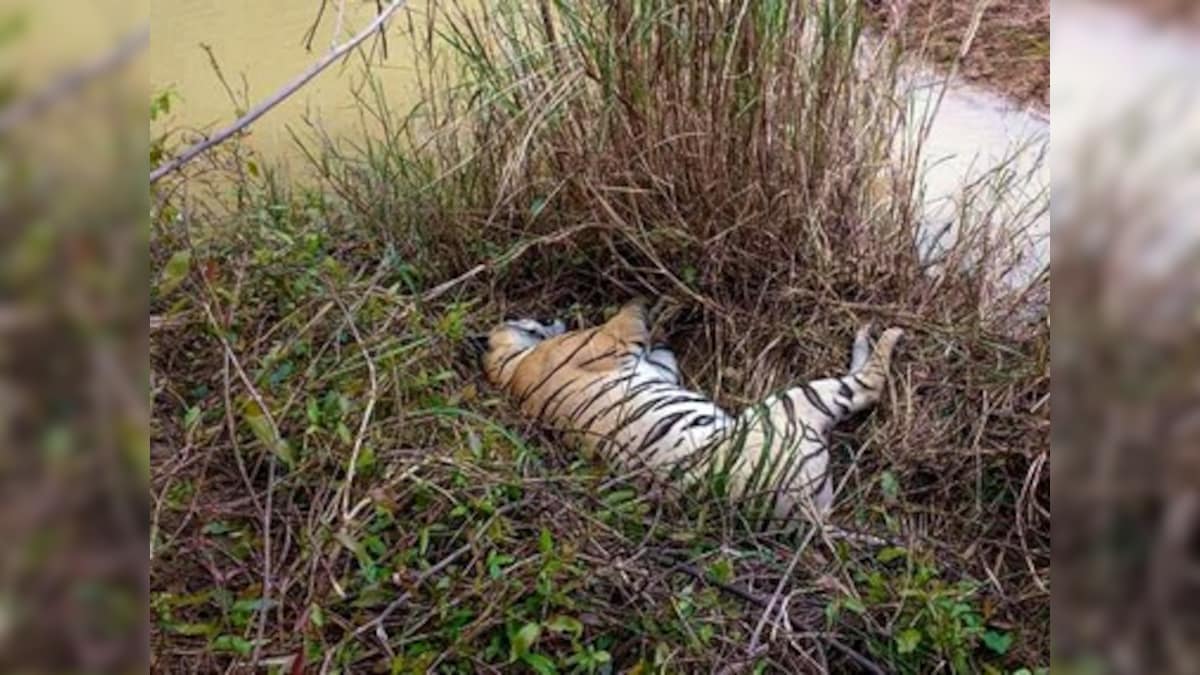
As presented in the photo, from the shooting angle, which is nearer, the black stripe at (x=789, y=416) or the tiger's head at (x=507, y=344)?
the black stripe at (x=789, y=416)

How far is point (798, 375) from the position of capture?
2051 millimetres

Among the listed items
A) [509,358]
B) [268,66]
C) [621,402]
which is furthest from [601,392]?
[268,66]

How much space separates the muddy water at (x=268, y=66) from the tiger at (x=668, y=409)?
2.25 feet

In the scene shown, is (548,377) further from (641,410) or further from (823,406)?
(823,406)

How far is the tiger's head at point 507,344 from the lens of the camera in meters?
2.09

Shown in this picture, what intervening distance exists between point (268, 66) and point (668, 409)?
4.70 ft

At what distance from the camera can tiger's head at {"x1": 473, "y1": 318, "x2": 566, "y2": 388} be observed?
6.86 ft

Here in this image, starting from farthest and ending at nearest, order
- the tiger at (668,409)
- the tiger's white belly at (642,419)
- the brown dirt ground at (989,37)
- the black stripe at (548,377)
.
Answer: the brown dirt ground at (989,37) → the black stripe at (548,377) → the tiger's white belly at (642,419) → the tiger at (668,409)

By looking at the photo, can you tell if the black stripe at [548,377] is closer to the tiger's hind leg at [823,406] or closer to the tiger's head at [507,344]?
the tiger's head at [507,344]

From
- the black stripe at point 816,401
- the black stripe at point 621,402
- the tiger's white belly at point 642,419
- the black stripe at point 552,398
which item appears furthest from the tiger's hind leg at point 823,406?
the black stripe at point 552,398

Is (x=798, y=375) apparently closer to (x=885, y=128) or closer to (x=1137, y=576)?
(x=885, y=128)

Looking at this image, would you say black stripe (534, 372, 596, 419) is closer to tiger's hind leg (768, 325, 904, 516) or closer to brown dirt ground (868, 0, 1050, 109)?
tiger's hind leg (768, 325, 904, 516)

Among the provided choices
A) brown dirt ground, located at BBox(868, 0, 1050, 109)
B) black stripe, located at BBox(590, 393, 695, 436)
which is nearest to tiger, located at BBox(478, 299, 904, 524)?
black stripe, located at BBox(590, 393, 695, 436)

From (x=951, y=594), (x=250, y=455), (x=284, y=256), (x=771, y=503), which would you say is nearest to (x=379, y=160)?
(x=284, y=256)
